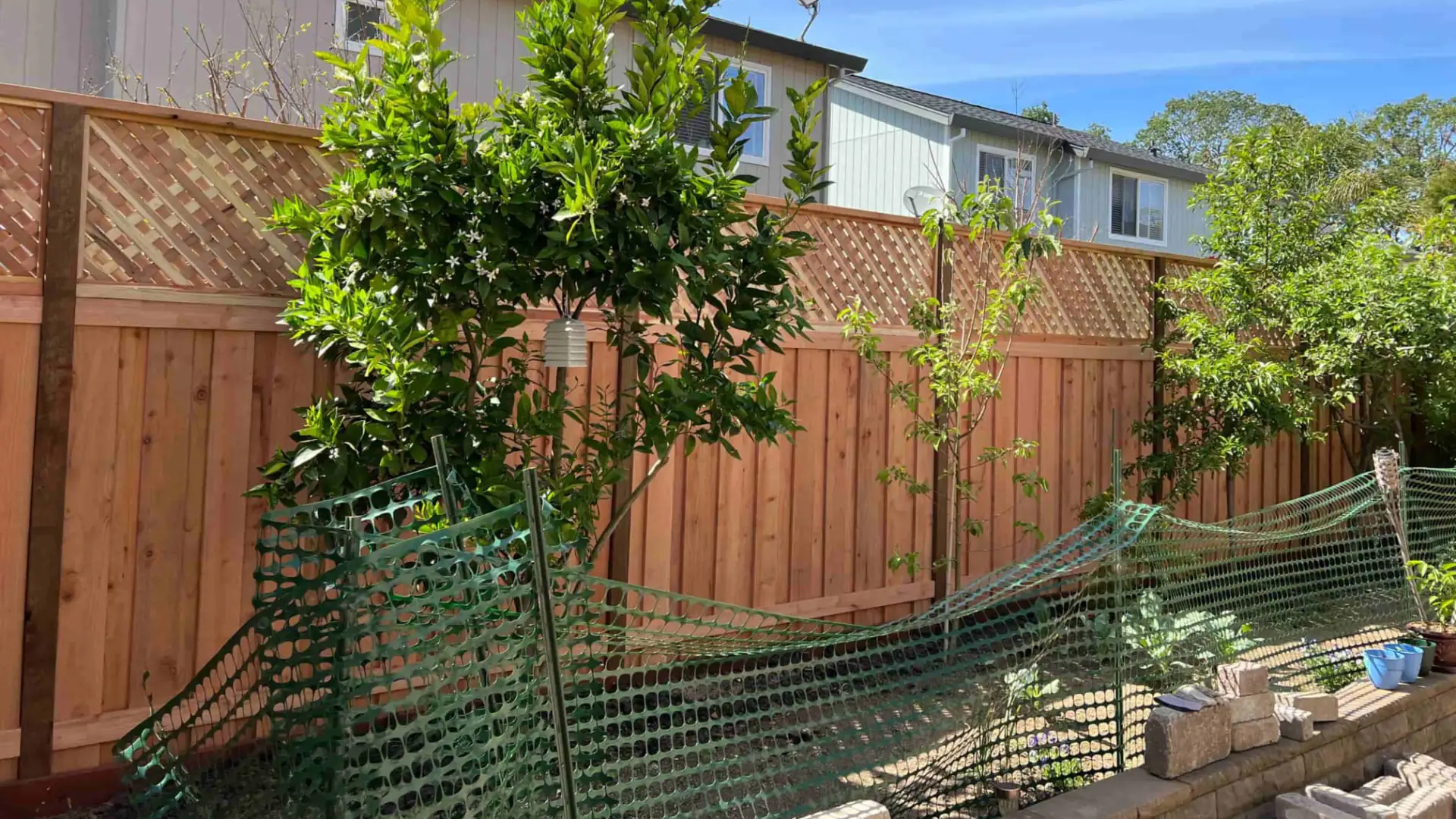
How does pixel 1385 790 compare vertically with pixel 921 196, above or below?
below

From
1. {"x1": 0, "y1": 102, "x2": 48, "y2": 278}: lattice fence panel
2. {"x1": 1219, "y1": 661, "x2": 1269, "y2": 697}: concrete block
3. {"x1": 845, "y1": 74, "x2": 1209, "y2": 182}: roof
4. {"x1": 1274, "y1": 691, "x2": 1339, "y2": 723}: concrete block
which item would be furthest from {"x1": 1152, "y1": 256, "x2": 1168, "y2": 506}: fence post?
{"x1": 845, "y1": 74, "x2": 1209, "y2": 182}: roof

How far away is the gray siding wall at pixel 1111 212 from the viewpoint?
17.6 metres

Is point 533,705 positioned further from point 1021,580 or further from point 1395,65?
point 1395,65

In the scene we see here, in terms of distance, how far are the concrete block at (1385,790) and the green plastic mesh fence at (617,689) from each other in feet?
2.18

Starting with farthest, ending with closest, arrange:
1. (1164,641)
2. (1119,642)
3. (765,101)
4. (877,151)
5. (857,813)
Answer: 1. (877,151)
2. (765,101)
3. (1164,641)
4. (1119,642)
5. (857,813)

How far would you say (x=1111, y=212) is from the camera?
18016 mm

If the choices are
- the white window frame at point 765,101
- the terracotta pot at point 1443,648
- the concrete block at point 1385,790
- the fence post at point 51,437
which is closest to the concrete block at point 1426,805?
the concrete block at point 1385,790

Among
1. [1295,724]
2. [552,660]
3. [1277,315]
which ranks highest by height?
[1277,315]

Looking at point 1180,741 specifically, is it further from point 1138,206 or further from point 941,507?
point 1138,206

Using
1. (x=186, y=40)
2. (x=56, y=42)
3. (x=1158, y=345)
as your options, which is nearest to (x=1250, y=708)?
(x=1158, y=345)

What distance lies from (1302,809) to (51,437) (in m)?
4.39

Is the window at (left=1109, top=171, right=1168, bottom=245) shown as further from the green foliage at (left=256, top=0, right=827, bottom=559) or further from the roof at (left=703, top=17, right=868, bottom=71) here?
the green foliage at (left=256, top=0, right=827, bottom=559)

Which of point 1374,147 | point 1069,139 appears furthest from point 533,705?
point 1374,147

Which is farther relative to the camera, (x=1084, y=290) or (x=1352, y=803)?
Answer: (x=1084, y=290)
